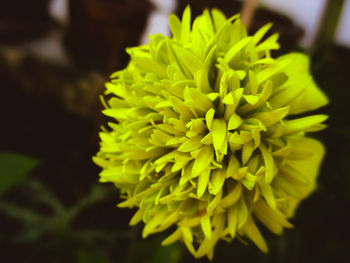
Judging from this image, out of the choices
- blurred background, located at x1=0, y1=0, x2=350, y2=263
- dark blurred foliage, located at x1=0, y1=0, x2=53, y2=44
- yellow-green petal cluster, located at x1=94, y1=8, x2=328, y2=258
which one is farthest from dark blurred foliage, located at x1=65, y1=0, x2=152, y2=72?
yellow-green petal cluster, located at x1=94, y1=8, x2=328, y2=258

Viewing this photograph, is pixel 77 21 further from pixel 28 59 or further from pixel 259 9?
pixel 259 9

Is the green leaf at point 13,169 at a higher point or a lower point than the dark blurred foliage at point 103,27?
lower

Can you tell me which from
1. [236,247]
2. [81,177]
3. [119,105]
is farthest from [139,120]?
[81,177]

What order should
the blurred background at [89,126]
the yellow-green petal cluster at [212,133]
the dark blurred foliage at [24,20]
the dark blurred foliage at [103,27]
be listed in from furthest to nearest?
the dark blurred foliage at [24,20] < the dark blurred foliage at [103,27] < the blurred background at [89,126] < the yellow-green petal cluster at [212,133]

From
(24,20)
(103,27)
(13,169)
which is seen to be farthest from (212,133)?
(24,20)

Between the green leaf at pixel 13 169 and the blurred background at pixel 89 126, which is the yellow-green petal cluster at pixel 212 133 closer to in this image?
the blurred background at pixel 89 126

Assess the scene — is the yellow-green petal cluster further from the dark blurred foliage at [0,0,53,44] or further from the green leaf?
the dark blurred foliage at [0,0,53,44]

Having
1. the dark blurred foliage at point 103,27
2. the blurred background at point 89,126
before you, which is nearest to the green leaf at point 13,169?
the blurred background at point 89,126

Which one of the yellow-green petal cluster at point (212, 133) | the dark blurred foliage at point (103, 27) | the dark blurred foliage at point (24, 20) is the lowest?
the yellow-green petal cluster at point (212, 133)
